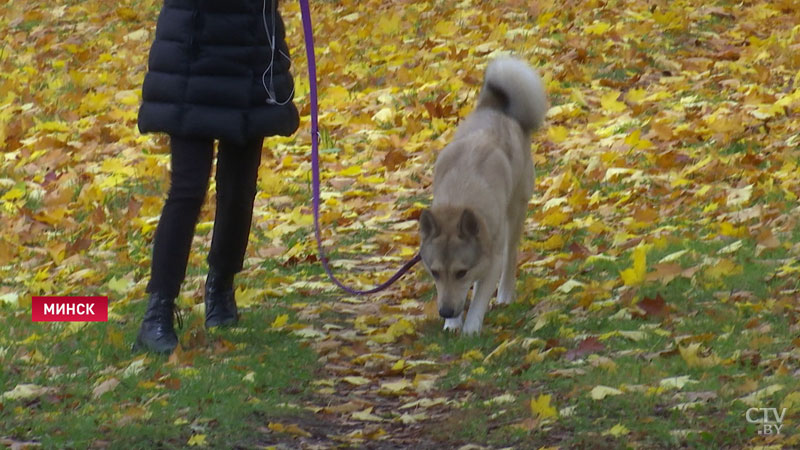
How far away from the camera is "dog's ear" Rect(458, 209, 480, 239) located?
6266 millimetres

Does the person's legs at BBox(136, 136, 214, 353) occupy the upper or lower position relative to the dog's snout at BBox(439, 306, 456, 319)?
upper

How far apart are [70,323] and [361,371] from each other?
1776 mm

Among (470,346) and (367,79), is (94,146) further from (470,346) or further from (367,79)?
(470,346)

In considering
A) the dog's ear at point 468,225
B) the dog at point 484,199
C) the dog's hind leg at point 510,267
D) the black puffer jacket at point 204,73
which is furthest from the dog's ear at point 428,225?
the black puffer jacket at point 204,73

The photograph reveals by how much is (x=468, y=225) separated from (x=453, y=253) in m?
0.17

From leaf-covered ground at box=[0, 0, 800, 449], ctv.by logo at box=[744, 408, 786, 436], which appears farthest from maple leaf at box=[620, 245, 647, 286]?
ctv.by logo at box=[744, 408, 786, 436]

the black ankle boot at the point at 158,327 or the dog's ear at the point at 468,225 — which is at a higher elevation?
the dog's ear at the point at 468,225

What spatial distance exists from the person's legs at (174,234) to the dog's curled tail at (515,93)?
203 cm

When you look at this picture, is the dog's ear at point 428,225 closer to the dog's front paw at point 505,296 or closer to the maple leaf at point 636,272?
the dog's front paw at point 505,296

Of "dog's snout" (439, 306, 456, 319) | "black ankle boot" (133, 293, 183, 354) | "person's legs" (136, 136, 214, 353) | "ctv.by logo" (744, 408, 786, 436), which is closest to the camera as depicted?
"ctv.by logo" (744, 408, 786, 436)

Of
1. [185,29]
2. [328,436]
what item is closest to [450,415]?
[328,436]

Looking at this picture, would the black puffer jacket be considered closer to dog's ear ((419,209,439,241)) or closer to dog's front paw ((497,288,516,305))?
dog's ear ((419,209,439,241))

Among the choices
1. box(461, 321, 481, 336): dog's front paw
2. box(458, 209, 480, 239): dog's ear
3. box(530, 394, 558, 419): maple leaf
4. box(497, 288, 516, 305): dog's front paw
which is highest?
box(458, 209, 480, 239): dog's ear

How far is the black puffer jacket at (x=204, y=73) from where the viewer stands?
5.67 m
